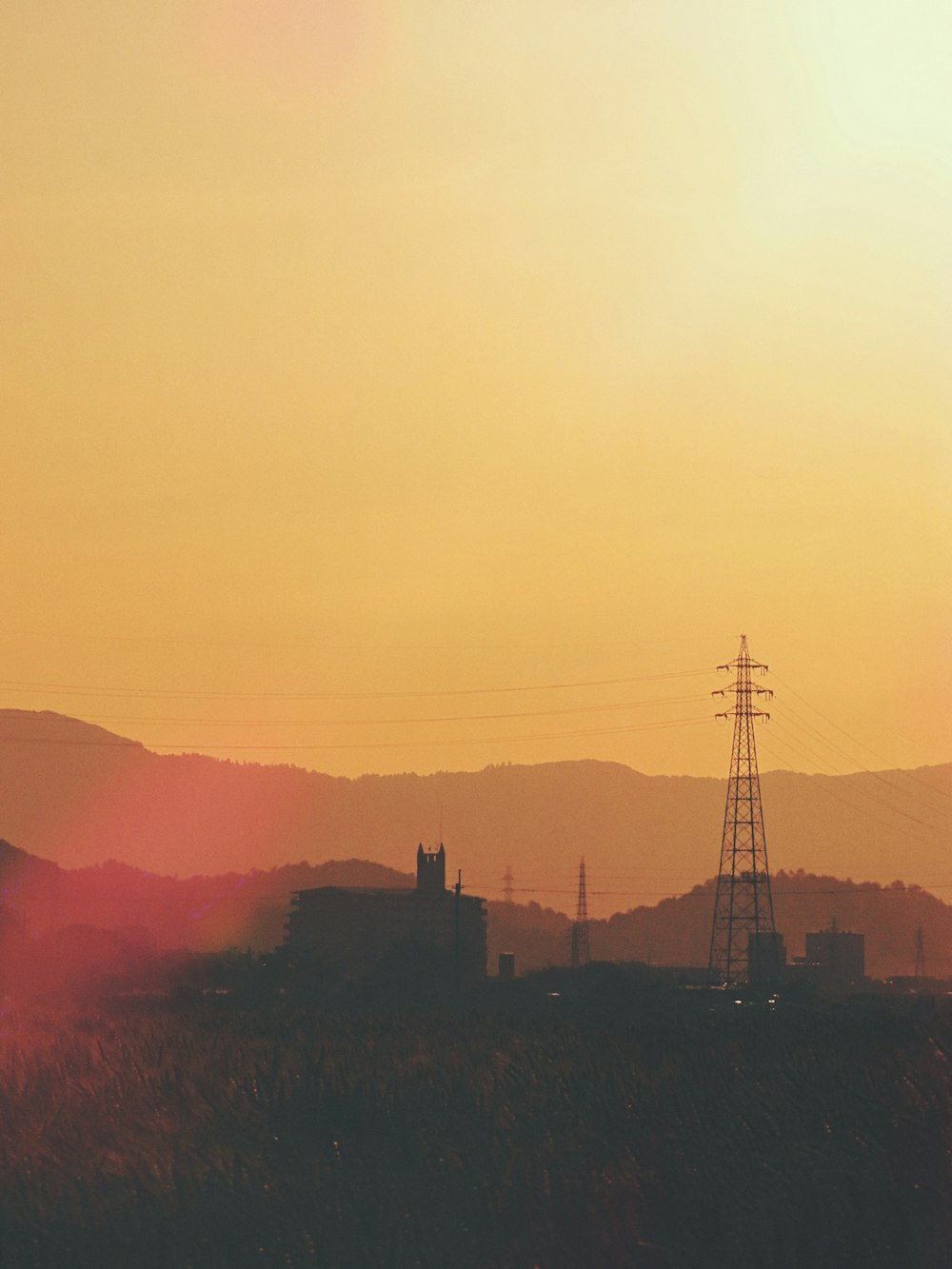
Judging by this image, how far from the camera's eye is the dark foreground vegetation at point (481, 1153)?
15766 mm

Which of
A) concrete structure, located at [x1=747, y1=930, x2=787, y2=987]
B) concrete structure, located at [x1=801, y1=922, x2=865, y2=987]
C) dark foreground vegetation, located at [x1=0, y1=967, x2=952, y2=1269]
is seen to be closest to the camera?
dark foreground vegetation, located at [x1=0, y1=967, x2=952, y2=1269]

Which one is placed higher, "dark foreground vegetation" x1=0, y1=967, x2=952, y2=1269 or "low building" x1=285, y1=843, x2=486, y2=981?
"low building" x1=285, y1=843, x2=486, y2=981

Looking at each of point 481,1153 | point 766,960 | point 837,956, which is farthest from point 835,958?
point 481,1153

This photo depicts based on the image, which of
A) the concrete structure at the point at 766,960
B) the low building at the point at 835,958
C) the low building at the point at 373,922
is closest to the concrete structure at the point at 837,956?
the low building at the point at 835,958

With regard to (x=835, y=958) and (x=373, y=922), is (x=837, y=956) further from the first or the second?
(x=373, y=922)

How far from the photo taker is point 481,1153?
20219 mm

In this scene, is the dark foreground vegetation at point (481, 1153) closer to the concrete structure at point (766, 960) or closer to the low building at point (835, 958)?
the concrete structure at point (766, 960)

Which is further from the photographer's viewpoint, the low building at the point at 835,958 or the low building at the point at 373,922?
the low building at the point at 835,958

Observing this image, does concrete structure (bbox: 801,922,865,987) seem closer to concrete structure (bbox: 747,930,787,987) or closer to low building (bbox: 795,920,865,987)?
low building (bbox: 795,920,865,987)

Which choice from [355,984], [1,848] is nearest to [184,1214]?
[355,984]

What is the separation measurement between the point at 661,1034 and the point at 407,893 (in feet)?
345

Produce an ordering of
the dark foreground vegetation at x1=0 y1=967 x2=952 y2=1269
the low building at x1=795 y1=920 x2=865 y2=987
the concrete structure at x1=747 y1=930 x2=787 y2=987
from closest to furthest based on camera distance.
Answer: the dark foreground vegetation at x1=0 y1=967 x2=952 y2=1269 < the concrete structure at x1=747 y1=930 x2=787 y2=987 < the low building at x1=795 y1=920 x2=865 y2=987

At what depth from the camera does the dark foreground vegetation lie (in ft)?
51.7

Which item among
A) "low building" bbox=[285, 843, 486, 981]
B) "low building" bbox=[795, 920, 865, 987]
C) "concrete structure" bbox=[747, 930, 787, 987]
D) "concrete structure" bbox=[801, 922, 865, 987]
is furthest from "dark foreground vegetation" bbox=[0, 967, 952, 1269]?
"concrete structure" bbox=[801, 922, 865, 987]
